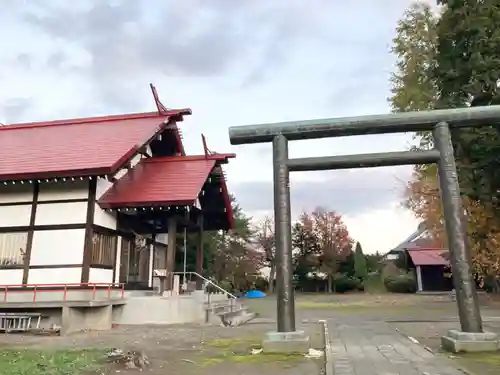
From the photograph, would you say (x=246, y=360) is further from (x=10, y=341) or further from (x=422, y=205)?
(x=422, y=205)

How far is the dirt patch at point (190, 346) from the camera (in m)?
6.12

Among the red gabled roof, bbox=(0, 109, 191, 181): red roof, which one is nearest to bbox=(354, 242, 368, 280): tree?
the red gabled roof

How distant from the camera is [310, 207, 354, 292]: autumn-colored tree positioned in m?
40.9

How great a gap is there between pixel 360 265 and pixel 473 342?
34698mm

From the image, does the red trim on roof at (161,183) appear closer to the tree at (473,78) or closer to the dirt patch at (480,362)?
→ the dirt patch at (480,362)

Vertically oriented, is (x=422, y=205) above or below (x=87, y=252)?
above

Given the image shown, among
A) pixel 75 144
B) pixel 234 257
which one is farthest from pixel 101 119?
pixel 234 257

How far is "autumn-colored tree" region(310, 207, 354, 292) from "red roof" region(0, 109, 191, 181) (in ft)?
91.3

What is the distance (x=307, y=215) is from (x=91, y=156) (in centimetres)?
3277

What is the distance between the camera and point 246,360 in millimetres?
6680

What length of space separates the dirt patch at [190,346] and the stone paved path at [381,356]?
1.30 feet

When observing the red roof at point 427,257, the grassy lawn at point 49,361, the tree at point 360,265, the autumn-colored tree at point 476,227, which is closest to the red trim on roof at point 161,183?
the grassy lawn at point 49,361

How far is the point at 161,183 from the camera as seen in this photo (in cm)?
1420

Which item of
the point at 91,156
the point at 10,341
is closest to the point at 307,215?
the point at 91,156
